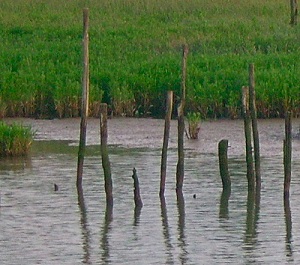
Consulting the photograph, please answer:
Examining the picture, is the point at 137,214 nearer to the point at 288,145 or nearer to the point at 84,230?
the point at 84,230

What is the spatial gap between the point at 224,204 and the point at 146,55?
13.4m

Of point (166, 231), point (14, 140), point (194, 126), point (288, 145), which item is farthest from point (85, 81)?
point (194, 126)

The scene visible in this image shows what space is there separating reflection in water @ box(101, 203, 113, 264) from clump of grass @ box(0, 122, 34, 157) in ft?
12.7

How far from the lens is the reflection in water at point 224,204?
12.4 m

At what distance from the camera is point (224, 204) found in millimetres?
12984

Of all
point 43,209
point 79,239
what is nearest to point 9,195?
point 43,209

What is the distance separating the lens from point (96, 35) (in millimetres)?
29891

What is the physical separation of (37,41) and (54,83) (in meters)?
7.73

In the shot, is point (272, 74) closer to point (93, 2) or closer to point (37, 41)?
point (37, 41)

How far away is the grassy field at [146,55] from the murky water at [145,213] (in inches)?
126

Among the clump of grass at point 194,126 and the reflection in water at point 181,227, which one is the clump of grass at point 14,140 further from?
the reflection in water at point 181,227

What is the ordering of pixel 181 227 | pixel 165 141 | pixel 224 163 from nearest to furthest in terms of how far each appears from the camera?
pixel 181 227, pixel 165 141, pixel 224 163

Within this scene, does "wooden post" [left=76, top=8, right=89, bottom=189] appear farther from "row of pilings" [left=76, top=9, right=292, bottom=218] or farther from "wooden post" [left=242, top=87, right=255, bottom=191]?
"wooden post" [left=242, top=87, right=255, bottom=191]

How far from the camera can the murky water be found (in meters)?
10.6
